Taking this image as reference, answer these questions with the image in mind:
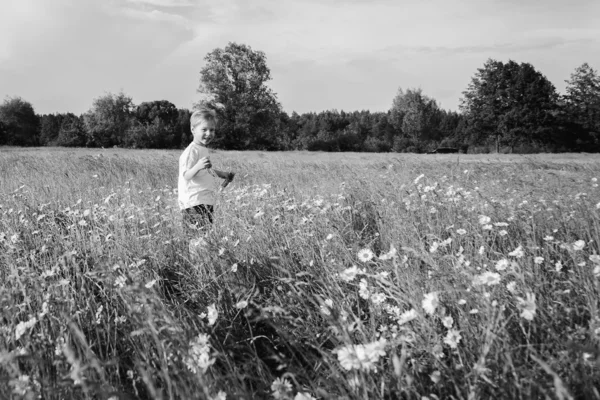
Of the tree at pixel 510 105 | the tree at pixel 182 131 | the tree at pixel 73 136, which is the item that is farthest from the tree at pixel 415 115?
the tree at pixel 73 136

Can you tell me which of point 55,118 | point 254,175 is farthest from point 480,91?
point 55,118

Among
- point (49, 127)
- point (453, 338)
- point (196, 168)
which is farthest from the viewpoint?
point (49, 127)

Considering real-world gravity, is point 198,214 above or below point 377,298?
above

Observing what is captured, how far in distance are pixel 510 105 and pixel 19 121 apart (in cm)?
6905

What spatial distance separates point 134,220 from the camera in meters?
4.21

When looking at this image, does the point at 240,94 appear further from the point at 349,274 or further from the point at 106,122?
the point at 349,274

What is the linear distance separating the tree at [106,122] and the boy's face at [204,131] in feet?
214

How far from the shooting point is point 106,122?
66000 millimetres

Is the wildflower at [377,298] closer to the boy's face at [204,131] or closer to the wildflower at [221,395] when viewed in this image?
the wildflower at [221,395]

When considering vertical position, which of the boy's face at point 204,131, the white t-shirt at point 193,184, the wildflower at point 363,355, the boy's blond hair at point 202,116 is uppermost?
the boy's blond hair at point 202,116

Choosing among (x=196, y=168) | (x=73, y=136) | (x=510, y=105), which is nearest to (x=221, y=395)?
(x=196, y=168)

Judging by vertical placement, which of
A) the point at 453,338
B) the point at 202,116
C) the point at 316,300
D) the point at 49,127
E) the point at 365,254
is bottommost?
the point at 316,300

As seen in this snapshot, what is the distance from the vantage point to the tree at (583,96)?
A: 51.7 m

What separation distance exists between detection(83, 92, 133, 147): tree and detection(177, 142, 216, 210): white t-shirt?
65371 mm
